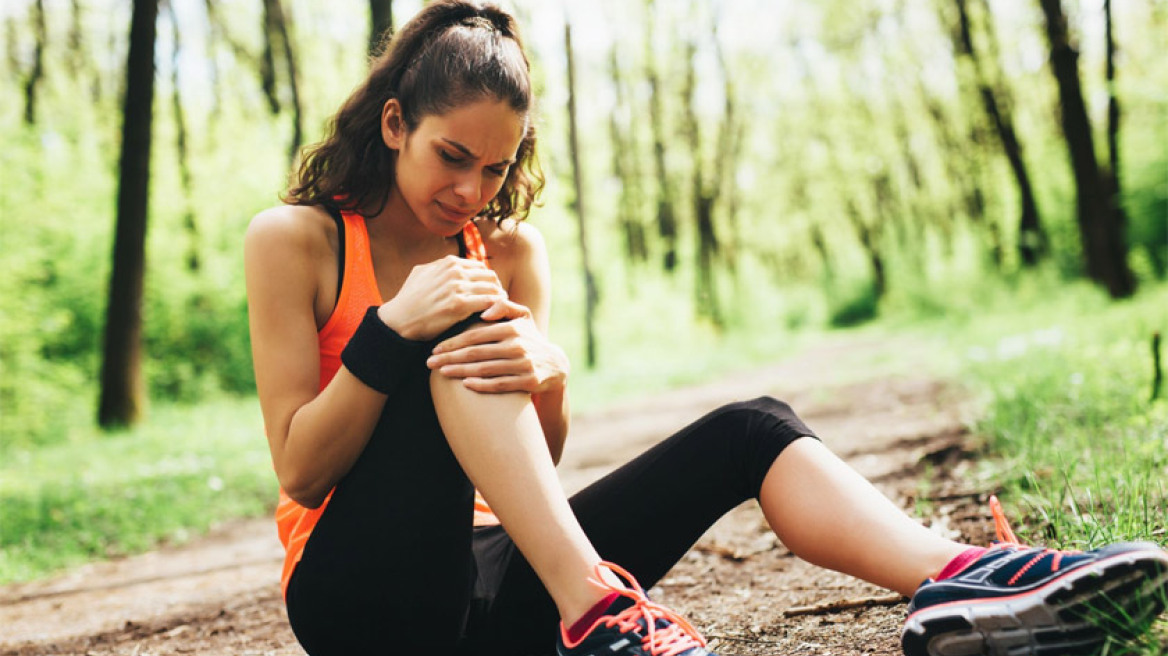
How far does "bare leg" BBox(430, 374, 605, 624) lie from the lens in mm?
1590

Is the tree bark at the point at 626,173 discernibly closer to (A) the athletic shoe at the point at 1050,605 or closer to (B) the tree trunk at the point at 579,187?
(B) the tree trunk at the point at 579,187

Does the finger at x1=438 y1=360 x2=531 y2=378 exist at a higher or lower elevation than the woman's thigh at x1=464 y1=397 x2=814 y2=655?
higher

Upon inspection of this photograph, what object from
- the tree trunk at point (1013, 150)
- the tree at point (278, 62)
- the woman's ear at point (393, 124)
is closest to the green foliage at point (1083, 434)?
the woman's ear at point (393, 124)

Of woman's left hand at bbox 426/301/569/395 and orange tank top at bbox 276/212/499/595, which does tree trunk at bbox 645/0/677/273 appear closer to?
orange tank top at bbox 276/212/499/595

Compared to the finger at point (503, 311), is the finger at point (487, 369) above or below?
below

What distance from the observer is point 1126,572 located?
4.53 ft

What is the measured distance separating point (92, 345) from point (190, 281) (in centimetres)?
176

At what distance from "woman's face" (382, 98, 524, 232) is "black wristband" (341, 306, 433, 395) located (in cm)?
42

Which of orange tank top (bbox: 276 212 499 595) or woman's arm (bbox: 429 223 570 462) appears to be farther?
orange tank top (bbox: 276 212 499 595)

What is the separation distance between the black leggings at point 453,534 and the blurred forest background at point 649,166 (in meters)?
1.04

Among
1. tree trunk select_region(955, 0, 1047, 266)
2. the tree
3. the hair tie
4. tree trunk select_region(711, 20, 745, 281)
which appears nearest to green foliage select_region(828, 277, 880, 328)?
tree trunk select_region(711, 20, 745, 281)

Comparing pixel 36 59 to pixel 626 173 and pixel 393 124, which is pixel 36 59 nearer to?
pixel 626 173

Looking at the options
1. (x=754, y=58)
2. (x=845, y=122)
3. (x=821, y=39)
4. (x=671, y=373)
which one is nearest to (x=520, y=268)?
(x=671, y=373)

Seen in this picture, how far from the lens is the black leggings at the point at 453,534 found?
64.8 inches
